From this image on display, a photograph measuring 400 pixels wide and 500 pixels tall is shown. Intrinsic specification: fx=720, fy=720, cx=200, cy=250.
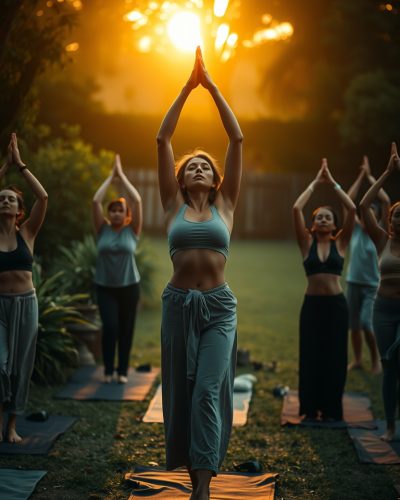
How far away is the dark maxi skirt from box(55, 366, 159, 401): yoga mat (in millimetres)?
1707

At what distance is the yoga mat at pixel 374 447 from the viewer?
536 cm

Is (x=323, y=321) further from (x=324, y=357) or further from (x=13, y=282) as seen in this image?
(x=13, y=282)

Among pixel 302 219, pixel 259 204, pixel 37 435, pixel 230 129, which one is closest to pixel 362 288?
pixel 302 219

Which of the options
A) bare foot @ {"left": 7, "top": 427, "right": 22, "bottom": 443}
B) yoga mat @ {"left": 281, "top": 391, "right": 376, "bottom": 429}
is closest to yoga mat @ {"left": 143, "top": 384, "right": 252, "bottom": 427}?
yoga mat @ {"left": 281, "top": 391, "right": 376, "bottom": 429}

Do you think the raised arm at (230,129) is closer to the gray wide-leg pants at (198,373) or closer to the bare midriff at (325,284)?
the gray wide-leg pants at (198,373)

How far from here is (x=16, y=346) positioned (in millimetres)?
5480

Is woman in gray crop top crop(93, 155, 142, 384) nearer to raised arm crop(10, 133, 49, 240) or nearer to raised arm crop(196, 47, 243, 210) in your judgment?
raised arm crop(10, 133, 49, 240)

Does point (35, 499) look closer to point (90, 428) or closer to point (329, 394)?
point (90, 428)

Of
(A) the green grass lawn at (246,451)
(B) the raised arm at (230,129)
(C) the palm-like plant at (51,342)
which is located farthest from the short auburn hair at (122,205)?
(B) the raised arm at (230,129)

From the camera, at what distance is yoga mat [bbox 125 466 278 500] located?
452 cm

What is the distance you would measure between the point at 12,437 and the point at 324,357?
277 centimetres

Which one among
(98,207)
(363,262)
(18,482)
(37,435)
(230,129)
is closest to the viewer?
(230,129)

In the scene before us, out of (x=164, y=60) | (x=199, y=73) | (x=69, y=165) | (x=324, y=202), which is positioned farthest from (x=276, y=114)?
(x=199, y=73)

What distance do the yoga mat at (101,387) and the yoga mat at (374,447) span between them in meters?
2.23
